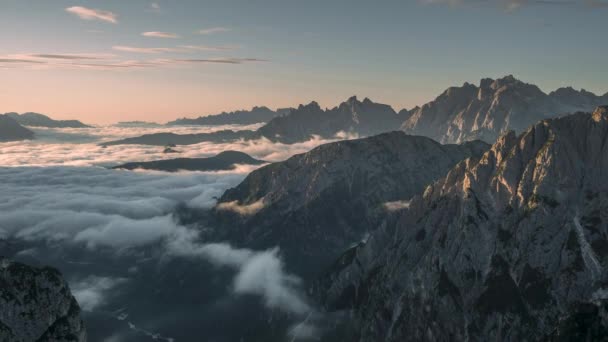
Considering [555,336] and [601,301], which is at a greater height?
[601,301]

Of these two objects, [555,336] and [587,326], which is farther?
[555,336]
